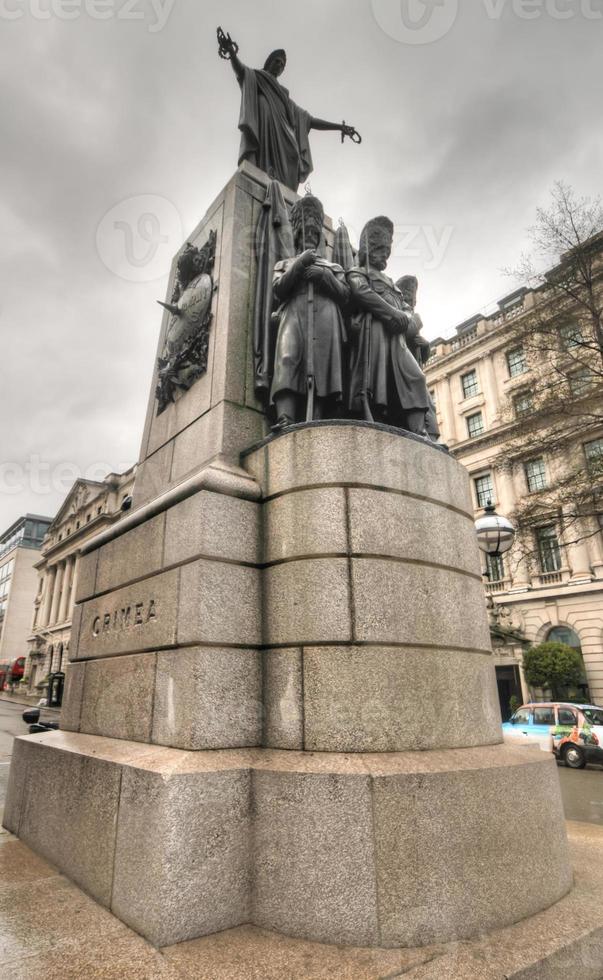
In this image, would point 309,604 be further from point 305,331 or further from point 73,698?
point 73,698

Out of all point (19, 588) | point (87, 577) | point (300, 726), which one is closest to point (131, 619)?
point (87, 577)

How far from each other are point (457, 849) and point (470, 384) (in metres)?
41.1

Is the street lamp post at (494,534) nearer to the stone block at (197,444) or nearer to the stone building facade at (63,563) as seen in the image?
the stone block at (197,444)

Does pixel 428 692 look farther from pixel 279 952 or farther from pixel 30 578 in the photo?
pixel 30 578

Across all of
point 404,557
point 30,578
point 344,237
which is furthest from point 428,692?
point 30,578

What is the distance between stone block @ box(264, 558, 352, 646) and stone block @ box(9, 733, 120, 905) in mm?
1562

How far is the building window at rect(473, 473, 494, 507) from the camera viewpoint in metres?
37.1

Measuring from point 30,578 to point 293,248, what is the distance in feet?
347

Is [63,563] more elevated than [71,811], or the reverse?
[63,563]

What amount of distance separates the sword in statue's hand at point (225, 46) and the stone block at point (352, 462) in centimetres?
681

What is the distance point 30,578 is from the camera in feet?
328

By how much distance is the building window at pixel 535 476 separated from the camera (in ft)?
112

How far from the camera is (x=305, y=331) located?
234 inches

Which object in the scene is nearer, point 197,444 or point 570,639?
point 197,444
